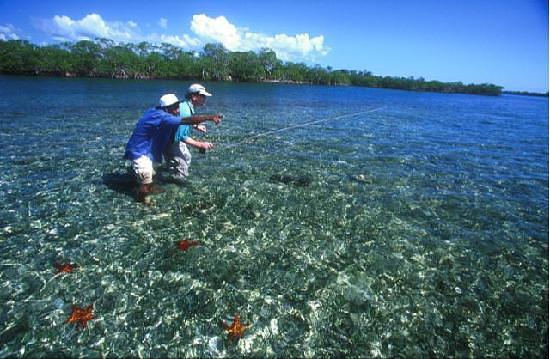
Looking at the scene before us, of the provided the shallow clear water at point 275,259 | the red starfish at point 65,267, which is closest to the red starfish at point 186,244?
the shallow clear water at point 275,259

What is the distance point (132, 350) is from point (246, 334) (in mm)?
2082

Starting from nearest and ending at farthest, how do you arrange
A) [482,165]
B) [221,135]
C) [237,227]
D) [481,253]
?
1. [481,253]
2. [237,227]
3. [482,165]
4. [221,135]

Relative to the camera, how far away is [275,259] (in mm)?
8445

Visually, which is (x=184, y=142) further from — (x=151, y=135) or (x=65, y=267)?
(x=65, y=267)

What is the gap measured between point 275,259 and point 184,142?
6061mm

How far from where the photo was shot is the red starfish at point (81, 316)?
238 inches

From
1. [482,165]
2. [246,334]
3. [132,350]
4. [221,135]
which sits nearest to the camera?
[132,350]

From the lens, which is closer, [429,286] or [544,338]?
[544,338]

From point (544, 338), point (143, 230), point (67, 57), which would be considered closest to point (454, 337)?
point (544, 338)

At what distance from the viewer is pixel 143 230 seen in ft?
31.0

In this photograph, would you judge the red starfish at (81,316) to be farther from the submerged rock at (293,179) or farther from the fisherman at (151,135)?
the submerged rock at (293,179)

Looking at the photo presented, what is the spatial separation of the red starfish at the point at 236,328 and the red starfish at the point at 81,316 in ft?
8.85

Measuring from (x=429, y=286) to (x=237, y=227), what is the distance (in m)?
5.67

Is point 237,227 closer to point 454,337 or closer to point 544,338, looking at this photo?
point 454,337
